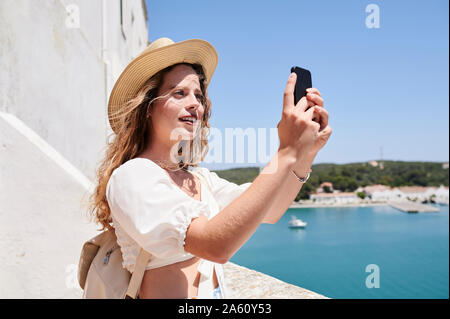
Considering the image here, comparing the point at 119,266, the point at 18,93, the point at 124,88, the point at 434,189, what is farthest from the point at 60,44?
the point at 434,189

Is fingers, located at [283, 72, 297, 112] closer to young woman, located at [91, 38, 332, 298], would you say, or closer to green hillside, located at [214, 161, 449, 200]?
young woman, located at [91, 38, 332, 298]

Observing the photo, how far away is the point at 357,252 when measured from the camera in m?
64.1

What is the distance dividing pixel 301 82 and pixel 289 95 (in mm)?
91

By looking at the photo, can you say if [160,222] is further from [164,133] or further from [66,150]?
[66,150]

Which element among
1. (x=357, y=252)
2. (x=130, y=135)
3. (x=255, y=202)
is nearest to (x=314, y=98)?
(x=255, y=202)

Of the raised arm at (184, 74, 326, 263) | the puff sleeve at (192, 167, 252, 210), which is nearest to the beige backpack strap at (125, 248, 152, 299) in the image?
the raised arm at (184, 74, 326, 263)

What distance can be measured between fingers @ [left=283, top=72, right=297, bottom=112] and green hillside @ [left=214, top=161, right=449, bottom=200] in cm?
8944

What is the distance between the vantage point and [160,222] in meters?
0.90

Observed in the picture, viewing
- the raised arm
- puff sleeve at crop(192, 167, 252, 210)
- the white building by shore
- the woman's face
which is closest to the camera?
the raised arm

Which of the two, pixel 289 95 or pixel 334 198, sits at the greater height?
pixel 289 95

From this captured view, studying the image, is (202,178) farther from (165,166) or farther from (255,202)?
(255,202)

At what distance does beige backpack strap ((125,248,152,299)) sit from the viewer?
1.05 metres
